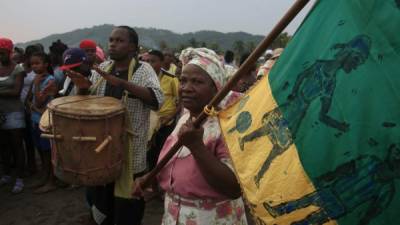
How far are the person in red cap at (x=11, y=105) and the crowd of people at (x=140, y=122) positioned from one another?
0.01 meters

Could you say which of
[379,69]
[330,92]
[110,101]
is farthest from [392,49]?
[110,101]

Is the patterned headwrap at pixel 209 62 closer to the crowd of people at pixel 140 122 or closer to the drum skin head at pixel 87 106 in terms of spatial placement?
the crowd of people at pixel 140 122

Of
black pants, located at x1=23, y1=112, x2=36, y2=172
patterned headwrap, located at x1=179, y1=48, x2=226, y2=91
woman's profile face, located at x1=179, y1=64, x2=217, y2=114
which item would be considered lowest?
black pants, located at x1=23, y1=112, x2=36, y2=172

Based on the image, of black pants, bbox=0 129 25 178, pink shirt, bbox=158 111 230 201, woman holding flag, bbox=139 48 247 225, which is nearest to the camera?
woman holding flag, bbox=139 48 247 225

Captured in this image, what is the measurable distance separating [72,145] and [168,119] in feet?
10.0

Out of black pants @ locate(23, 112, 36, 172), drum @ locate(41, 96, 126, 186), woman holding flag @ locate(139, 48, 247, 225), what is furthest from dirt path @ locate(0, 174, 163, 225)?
woman holding flag @ locate(139, 48, 247, 225)

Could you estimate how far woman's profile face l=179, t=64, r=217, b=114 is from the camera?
2139 millimetres

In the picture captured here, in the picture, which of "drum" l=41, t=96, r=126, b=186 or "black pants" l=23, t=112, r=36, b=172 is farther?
"black pants" l=23, t=112, r=36, b=172

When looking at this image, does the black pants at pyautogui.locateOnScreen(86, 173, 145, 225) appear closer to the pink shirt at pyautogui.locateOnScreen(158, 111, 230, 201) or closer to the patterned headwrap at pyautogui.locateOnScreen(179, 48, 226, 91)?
the pink shirt at pyautogui.locateOnScreen(158, 111, 230, 201)

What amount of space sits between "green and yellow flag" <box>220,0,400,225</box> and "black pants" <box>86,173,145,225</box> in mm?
2016

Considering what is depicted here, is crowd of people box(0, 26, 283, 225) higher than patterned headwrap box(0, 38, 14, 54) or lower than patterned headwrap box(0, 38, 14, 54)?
lower

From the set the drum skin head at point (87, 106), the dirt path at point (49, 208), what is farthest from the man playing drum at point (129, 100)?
the dirt path at point (49, 208)

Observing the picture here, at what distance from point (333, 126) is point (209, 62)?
3.34ft

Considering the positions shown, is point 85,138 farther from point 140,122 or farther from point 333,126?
point 333,126
